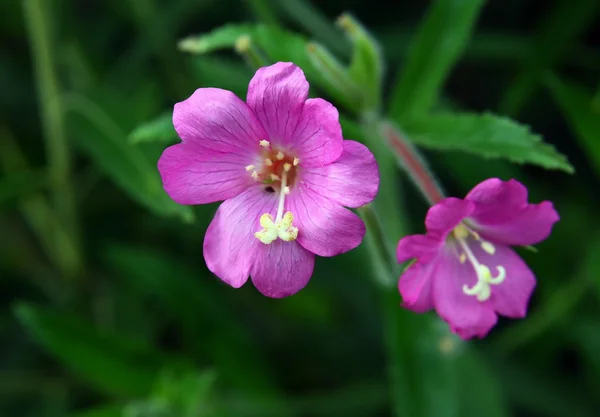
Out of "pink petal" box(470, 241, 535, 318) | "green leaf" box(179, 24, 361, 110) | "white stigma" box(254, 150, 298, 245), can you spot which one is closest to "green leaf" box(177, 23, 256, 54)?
"green leaf" box(179, 24, 361, 110)

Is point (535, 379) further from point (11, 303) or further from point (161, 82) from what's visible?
point (11, 303)

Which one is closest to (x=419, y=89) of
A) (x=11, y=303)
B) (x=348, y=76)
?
(x=348, y=76)

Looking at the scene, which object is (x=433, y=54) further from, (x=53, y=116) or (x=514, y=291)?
(x=53, y=116)

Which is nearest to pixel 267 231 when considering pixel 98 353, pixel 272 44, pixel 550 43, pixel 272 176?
pixel 272 176

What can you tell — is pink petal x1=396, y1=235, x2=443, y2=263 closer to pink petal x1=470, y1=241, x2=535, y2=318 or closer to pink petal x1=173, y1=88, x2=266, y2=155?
pink petal x1=470, y1=241, x2=535, y2=318

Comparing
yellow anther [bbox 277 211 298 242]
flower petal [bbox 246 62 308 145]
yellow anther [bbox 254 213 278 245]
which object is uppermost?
flower petal [bbox 246 62 308 145]

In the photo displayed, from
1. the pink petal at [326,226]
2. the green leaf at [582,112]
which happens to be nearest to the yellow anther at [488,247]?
the pink petal at [326,226]

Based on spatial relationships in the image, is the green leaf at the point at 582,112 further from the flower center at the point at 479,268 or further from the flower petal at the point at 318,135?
the flower petal at the point at 318,135
